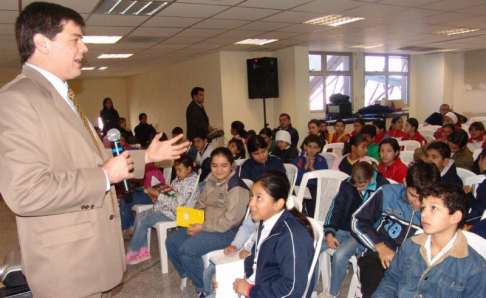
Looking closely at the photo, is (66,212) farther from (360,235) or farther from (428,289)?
(360,235)

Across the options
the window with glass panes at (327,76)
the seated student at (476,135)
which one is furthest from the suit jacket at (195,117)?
the window with glass panes at (327,76)

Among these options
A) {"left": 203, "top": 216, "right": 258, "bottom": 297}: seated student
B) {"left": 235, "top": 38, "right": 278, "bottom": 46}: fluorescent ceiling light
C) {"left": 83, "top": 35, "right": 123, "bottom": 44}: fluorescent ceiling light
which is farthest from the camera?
{"left": 235, "top": 38, "right": 278, "bottom": 46}: fluorescent ceiling light

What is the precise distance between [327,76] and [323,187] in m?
7.90

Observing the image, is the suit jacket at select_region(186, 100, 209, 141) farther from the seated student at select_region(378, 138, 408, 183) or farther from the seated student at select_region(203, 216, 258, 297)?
the seated student at select_region(203, 216, 258, 297)

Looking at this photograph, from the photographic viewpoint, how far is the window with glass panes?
1045 centimetres

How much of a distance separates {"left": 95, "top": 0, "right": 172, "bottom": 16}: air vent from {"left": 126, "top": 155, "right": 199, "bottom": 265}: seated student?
188 cm

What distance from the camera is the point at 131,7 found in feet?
14.5

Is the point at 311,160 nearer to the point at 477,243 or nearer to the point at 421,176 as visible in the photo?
the point at 421,176

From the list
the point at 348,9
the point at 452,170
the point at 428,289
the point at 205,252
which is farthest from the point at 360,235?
the point at 348,9

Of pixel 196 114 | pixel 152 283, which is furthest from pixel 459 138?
pixel 196 114

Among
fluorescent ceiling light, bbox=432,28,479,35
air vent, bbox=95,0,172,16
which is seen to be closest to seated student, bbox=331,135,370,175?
air vent, bbox=95,0,172,16

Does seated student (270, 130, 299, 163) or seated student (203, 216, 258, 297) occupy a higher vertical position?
seated student (270, 130, 299, 163)

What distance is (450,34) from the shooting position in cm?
834

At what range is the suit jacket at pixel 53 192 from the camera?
1.10 m
